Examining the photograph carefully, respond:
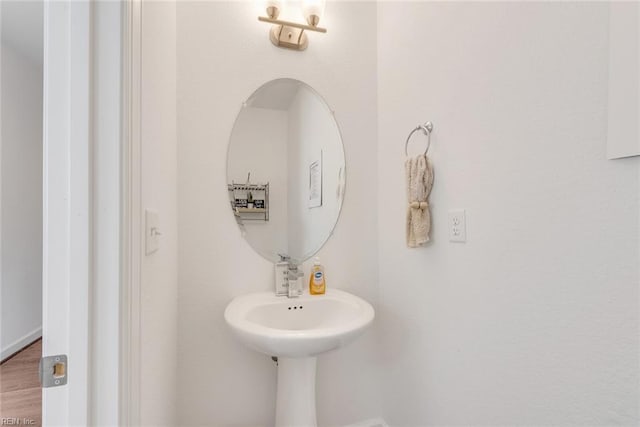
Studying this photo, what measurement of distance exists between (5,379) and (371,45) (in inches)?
100

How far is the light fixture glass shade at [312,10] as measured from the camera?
1.34 m

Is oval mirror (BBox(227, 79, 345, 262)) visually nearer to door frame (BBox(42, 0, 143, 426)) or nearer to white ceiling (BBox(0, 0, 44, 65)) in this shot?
door frame (BBox(42, 0, 143, 426))

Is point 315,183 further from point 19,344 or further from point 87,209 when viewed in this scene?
point 19,344

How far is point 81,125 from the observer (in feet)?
1.74

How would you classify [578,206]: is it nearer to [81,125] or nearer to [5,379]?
[81,125]

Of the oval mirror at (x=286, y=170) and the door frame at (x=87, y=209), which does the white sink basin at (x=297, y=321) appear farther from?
the door frame at (x=87, y=209)

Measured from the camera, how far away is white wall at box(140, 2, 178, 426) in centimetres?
73

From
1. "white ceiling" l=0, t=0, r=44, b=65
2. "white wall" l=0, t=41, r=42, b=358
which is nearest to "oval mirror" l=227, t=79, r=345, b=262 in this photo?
"white ceiling" l=0, t=0, r=44, b=65

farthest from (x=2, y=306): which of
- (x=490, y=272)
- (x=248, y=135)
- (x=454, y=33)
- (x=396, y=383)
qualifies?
(x=454, y=33)

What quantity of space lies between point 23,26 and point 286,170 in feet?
6.53

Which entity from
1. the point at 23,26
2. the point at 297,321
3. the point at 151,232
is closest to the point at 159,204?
the point at 151,232

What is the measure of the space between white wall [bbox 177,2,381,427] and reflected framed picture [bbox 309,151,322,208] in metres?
0.15

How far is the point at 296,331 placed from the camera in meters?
0.96

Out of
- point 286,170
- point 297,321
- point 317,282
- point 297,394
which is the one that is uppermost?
point 286,170
